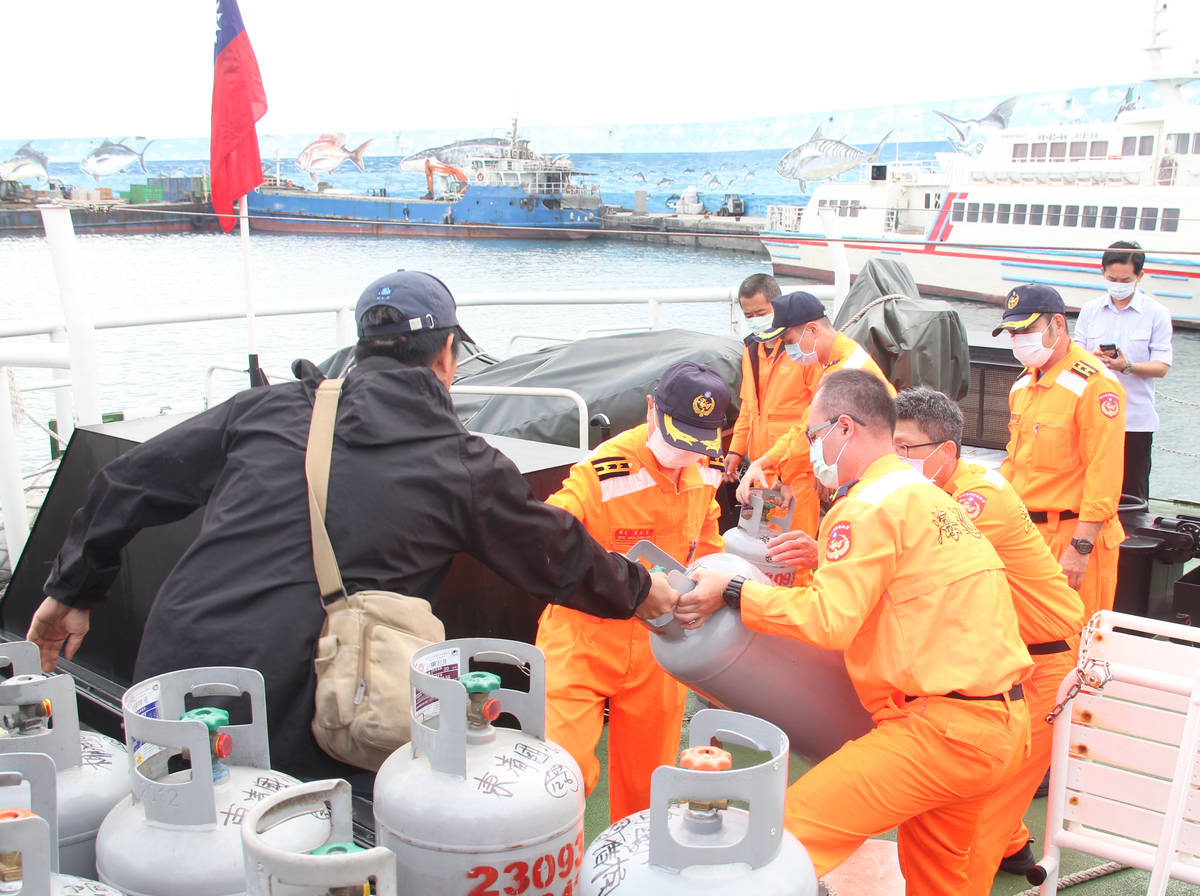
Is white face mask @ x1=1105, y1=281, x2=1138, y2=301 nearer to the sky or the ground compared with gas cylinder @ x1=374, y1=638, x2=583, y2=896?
nearer to the sky

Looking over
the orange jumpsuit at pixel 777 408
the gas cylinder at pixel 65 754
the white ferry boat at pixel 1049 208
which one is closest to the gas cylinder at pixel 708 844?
the gas cylinder at pixel 65 754

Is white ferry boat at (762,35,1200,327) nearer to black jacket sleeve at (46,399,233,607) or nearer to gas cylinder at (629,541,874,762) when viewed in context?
gas cylinder at (629,541,874,762)

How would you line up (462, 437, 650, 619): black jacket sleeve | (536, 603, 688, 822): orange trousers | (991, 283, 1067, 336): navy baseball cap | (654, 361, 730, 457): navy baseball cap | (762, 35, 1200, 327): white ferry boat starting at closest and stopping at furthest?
(462, 437, 650, 619): black jacket sleeve < (536, 603, 688, 822): orange trousers < (654, 361, 730, 457): navy baseball cap < (991, 283, 1067, 336): navy baseball cap < (762, 35, 1200, 327): white ferry boat

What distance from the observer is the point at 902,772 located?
231 centimetres

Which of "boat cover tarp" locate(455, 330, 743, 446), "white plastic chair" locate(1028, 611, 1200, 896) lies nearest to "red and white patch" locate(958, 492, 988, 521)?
"white plastic chair" locate(1028, 611, 1200, 896)

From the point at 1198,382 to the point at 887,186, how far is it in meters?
16.2

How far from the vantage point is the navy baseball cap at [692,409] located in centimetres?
288

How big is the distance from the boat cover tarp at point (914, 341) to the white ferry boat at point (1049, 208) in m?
14.1

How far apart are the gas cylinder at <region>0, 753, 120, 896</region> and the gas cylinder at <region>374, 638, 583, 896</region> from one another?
0.40m

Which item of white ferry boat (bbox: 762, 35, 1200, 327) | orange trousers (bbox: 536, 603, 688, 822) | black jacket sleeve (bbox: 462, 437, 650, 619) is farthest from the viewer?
white ferry boat (bbox: 762, 35, 1200, 327)

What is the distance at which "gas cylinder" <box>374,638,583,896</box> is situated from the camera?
4.96 ft

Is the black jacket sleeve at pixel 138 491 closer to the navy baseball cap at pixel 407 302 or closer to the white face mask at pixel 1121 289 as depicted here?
the navy baseball cap at pixel 407 302

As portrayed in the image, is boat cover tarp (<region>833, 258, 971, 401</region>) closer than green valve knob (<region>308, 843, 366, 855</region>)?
No

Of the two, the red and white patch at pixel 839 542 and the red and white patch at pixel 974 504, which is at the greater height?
the red and white patch at pixel 839 542
